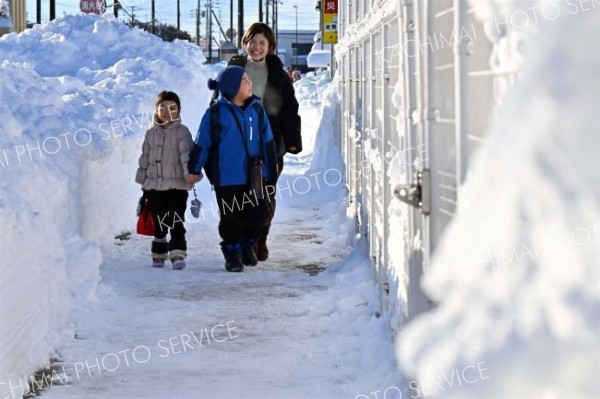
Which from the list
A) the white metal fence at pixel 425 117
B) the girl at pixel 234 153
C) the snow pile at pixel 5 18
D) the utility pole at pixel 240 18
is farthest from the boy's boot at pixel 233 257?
the utility pole at pixel 240 18

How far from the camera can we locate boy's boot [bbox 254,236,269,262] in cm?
851

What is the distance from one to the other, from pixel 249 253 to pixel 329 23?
53.9 ft

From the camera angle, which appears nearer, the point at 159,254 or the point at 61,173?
the point at 61,173

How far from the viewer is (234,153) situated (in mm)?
7910

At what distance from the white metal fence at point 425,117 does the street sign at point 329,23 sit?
17085 millimetres

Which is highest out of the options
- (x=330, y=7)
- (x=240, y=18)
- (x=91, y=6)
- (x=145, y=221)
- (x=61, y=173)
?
(x=240, y=18)

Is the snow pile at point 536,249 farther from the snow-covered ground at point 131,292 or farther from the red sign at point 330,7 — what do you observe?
the red sign at point 330,7

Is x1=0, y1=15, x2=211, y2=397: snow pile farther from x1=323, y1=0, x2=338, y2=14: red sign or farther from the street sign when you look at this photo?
x1=323, y1=0, x2=338, y2=14: red sign

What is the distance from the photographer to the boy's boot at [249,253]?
8195mm

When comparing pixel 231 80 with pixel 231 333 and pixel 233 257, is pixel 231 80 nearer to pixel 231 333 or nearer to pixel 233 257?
pixel 233 257

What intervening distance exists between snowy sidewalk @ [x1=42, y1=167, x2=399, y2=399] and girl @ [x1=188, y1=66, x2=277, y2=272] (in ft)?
1.22

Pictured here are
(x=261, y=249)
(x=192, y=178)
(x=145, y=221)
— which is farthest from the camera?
(x=261, y=249)

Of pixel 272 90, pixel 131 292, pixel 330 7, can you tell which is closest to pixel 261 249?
pixel 272 90

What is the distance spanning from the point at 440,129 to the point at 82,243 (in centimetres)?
327
